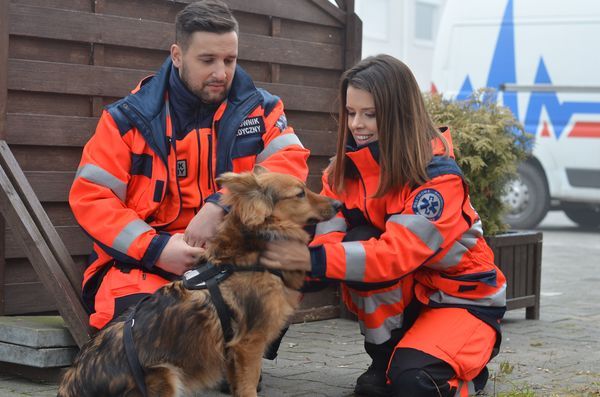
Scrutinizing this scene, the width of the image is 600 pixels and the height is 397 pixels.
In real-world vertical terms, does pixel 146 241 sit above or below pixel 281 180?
below

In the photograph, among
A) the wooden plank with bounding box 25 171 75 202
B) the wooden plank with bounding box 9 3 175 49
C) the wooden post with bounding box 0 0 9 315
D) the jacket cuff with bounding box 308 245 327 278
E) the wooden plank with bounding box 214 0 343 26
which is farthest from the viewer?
the wooden plank with bounding box 214 0 343 26

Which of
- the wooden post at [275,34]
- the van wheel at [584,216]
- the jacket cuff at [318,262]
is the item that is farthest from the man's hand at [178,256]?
the van wheel at [584,216]

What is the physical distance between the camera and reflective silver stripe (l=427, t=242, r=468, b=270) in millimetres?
4582

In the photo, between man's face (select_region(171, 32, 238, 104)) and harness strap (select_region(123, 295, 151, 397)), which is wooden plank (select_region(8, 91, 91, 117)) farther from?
harness strap (select_region(123, 295, 151, 397))

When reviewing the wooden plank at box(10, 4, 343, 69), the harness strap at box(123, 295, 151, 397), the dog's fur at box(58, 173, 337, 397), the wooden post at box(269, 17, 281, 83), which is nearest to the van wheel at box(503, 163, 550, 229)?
the wooden plank at box(10, 4, 343, 69)

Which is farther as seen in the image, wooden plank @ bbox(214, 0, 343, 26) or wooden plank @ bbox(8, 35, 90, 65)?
wooden plank @ bbox(214, 0, 343, 26)

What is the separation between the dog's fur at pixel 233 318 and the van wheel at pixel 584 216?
12541 millimetres

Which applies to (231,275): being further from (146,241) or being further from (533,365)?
(533,365)

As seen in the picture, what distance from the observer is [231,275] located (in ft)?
13.5

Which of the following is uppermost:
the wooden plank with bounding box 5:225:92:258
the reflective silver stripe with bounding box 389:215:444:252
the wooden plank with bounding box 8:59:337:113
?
the wooden plank with bounding box 8:59:337:113

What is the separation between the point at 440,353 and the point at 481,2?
35.0 feet

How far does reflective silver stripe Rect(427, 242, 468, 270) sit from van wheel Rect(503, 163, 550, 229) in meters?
10.1

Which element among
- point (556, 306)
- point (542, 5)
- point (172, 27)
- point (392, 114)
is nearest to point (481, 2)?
point (542, 5)

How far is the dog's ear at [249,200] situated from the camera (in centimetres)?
406
